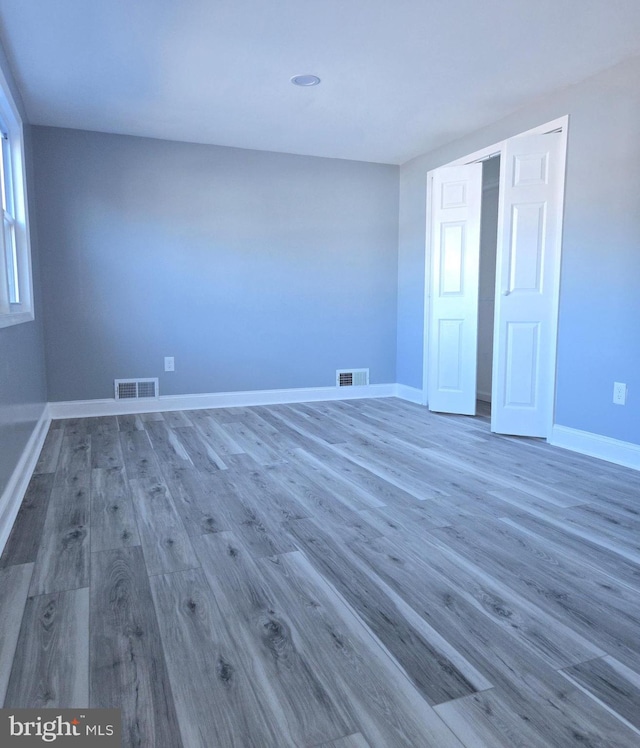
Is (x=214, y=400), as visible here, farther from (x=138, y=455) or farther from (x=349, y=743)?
(x=349, y=743)

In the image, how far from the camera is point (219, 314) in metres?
4.72

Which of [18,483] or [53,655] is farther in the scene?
[18,483]

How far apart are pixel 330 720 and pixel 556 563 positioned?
1.11 m

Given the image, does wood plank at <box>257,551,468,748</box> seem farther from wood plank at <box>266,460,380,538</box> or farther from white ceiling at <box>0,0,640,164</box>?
white ceiling at <box>0,0,640,164</box>

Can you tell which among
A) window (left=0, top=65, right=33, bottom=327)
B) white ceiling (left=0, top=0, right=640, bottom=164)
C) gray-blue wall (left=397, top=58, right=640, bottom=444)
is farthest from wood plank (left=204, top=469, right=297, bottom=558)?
white ceiling (left=0, top=0, right=640, bottom=164)

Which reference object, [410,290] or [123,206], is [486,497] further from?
[123,206]

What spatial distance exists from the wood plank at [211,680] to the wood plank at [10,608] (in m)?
0.37

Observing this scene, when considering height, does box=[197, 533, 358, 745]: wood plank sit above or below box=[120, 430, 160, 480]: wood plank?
below

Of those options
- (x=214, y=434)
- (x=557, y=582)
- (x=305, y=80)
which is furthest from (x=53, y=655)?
(x=305, y=80)

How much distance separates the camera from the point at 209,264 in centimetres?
465

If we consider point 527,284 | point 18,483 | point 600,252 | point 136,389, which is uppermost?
point 600,252

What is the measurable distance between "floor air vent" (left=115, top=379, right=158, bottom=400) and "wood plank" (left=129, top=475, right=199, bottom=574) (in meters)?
1.89

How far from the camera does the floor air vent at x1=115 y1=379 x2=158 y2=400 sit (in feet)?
14.6

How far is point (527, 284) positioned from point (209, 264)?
265cm
